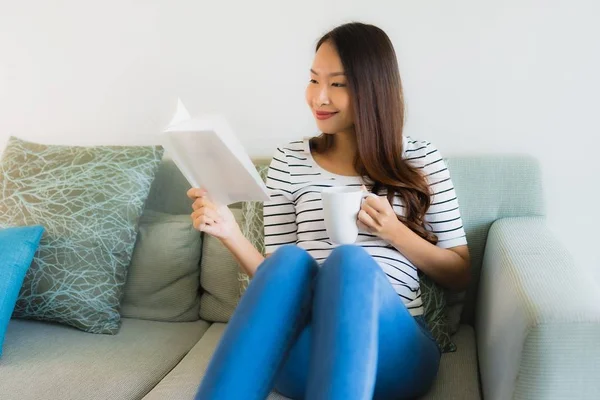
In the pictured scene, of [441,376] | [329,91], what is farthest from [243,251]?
[441,376]

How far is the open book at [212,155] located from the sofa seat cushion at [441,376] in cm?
34

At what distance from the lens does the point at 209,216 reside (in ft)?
3.96

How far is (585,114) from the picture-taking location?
4.98 feet

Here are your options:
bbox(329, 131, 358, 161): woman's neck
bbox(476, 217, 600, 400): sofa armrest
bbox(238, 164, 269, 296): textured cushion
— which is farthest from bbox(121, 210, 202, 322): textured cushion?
bbox(476, 217, 600, 400): sofa armrest

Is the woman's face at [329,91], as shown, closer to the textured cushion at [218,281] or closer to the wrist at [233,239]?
the wrist at [233,239]

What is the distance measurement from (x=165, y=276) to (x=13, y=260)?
37 cm

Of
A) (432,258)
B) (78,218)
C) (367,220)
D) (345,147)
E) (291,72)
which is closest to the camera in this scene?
(367,220)

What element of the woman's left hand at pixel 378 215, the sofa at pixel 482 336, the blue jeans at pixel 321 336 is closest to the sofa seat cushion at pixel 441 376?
the sofa at pixel 482 336

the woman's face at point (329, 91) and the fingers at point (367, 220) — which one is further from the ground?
the woman's face at point (329, 91)

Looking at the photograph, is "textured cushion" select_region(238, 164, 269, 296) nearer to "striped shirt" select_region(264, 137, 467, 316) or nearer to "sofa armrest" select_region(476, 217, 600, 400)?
"striped shirt" select_region(264, 137, 467, 316)

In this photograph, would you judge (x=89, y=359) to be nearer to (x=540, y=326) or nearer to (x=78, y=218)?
(x=78, y=218)

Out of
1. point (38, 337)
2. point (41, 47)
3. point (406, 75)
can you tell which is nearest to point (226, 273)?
point (38, 337)

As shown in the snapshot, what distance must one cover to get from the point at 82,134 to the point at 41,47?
12.1 inches

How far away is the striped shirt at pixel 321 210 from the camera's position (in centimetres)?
126
